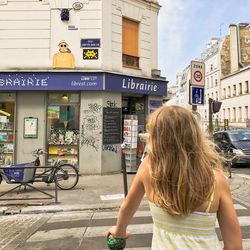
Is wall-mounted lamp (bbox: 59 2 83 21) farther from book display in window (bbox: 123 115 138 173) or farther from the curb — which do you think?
the curb

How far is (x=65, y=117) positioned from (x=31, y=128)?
123 centimetres

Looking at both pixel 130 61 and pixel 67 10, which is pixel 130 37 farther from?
pixel 67 10

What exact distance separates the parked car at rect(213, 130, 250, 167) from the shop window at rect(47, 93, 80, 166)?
6.05 metres

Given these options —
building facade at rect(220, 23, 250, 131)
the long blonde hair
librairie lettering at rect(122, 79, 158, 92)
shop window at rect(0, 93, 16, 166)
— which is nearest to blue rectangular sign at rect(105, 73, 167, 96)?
librairie lettering at rect(122, 79, 158, 92)

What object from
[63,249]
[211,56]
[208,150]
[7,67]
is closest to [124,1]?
[7,67]

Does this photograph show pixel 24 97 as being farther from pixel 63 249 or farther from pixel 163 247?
pixel 163 247

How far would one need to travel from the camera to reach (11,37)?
13086 millimetres

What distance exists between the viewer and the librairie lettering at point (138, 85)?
43.9 feet

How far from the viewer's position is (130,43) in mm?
13984

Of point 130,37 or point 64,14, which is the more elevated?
point 64,14

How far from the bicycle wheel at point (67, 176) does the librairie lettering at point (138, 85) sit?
422 centimetres

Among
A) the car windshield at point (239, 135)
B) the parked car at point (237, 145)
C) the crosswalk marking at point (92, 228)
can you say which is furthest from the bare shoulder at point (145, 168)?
the car windshield at point (239, 135)

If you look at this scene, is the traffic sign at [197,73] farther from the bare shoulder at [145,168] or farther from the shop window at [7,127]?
the bare shoulder at [145,168]

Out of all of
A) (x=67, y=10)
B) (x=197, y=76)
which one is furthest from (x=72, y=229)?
(x=67, y=10)
